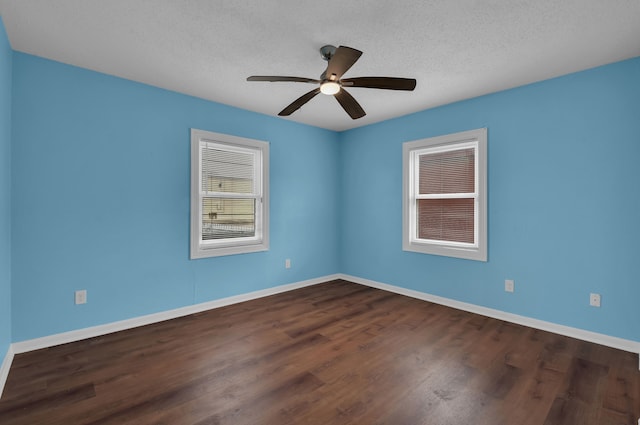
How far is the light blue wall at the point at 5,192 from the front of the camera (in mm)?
2167

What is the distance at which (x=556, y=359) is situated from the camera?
242 centimetres

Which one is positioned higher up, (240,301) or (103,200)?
(103,200)

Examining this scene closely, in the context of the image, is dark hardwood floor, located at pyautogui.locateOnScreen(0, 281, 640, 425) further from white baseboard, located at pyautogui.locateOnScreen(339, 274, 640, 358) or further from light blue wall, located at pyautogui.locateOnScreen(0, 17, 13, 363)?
light blue wall, located at pyautogui.locateOnScreen(0, 17, 13, 363)

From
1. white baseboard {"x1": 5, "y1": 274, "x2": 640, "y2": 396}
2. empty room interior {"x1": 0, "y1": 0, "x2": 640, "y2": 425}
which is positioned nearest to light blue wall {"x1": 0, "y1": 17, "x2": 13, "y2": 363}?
empty room interior {"x1": 0, "y1": 0, "x2": 640, "y2": 425}

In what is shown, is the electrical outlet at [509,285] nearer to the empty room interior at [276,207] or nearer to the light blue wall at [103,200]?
the empty room interior at [276,207]

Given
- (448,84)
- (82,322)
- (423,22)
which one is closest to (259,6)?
(423,22)

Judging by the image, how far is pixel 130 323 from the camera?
3.06 metres

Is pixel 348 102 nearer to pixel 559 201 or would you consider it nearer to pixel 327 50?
pixel 327 50

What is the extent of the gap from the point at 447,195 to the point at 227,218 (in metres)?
2.91

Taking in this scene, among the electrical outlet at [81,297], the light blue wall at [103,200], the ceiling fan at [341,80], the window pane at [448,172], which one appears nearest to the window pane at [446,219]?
the window pane at [448,172]

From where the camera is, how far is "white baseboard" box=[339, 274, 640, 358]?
8.56ft

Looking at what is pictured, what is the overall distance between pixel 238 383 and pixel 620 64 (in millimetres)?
4172

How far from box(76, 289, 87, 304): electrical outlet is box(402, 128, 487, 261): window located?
3.74m

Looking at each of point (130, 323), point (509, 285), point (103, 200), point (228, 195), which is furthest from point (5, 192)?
point (509, 285)
